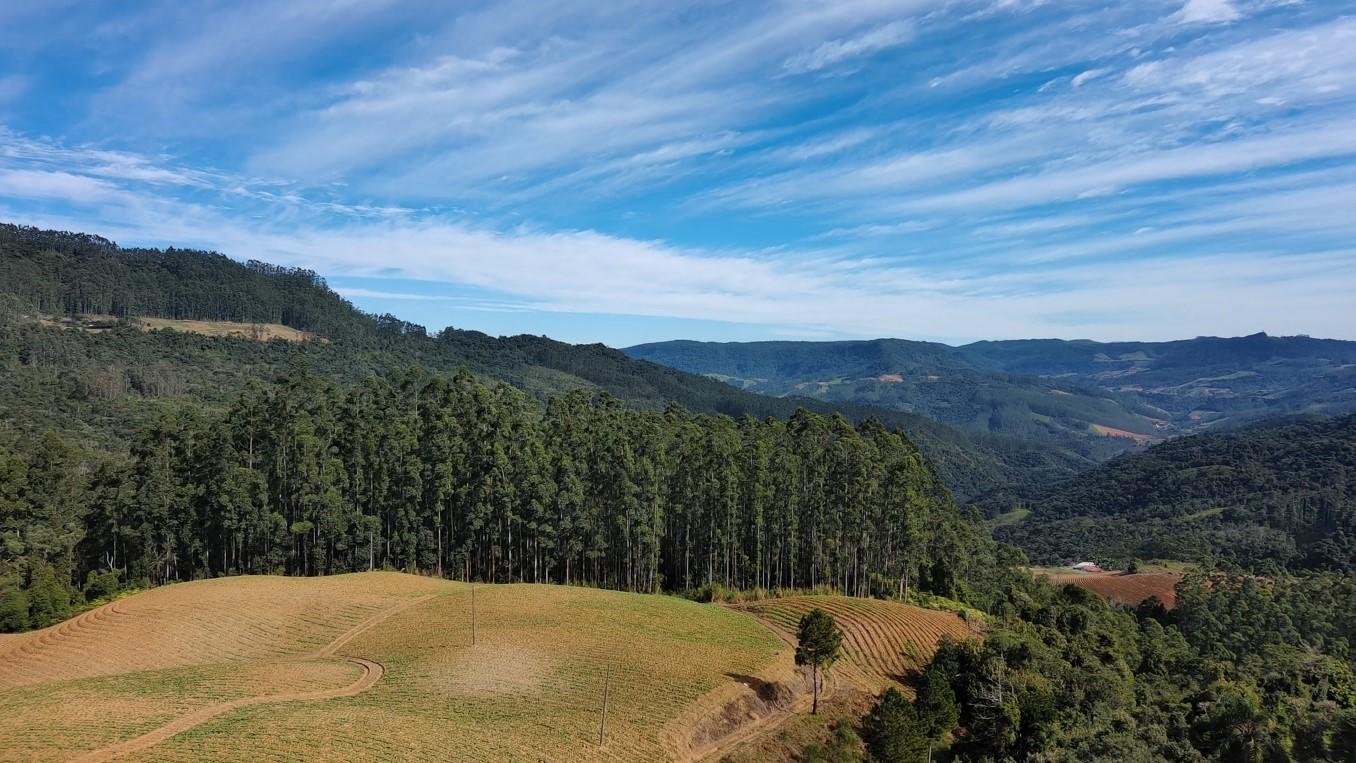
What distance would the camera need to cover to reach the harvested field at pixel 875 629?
141ft

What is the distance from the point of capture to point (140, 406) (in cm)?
13538

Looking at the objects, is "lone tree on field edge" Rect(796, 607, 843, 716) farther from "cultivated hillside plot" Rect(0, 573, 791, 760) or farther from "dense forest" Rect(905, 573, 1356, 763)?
"dense forest" Rect(905, 573, 1356, 763)

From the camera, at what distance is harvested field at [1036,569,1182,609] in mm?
106938

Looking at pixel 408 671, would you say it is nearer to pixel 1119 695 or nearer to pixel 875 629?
pixel 875 629

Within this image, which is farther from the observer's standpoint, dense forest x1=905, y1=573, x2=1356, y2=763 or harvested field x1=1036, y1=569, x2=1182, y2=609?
harvested field x1=1036, y1=569, x2=1182, y2=609

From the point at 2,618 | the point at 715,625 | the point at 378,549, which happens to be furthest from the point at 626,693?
the point at 2,618

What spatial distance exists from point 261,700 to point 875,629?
3704 centimetres

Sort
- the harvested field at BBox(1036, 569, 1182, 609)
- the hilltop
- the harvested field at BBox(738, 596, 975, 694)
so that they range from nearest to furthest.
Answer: the hilltop
the harvested field at BBox(738, 596, 975, 694)
the harvested field at BBox(1036, 569, 1182, 609)

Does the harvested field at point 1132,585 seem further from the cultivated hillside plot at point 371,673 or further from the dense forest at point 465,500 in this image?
the cultivated hillside plot at point 371,673

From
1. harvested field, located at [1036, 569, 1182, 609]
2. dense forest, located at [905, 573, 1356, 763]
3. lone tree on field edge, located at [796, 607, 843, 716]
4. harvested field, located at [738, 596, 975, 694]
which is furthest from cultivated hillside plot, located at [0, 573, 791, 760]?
harvested field, located at [1036, 569, 1182, 609]

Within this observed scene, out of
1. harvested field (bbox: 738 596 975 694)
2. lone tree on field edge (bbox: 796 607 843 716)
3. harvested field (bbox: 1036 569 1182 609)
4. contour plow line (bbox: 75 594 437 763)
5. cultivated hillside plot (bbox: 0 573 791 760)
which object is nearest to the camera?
contour plow line (bbox: 75 594 437 763)

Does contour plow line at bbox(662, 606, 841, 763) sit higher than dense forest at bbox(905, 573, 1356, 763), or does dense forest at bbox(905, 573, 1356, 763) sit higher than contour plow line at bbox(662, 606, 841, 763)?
contour plow line at bbox(662, 606, 841, 763)

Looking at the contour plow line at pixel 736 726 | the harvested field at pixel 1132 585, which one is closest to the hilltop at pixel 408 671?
the contour plow line at pixel 736 726

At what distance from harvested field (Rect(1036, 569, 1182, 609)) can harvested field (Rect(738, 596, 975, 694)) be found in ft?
206
